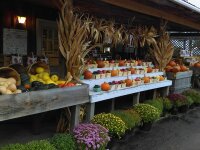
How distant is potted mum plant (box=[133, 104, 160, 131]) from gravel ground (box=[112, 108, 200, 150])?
0.17 m

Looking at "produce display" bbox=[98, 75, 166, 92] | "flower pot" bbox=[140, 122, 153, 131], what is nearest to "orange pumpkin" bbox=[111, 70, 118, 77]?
"produce display" bbox=[98, 75, 166, 92]

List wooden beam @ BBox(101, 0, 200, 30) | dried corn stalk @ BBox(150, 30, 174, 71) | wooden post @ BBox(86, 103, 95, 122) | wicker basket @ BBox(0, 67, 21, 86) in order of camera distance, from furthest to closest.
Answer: dried corn stalk @ BBox(150, 30, 174, 71) < wooden beam @ BBox(101, 0, 200, 30) < wooden post @ BBox(86, 103, 95, 122) < wicker basket @ BBox(0, 67, 21, 86)

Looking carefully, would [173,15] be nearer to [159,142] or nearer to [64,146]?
[159,142]

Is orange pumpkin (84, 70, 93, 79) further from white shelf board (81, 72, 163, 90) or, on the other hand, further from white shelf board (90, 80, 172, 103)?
white shelf board (90, 80, 172, 103)

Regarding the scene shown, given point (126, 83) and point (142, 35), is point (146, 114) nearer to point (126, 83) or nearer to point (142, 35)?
point (126, 83)

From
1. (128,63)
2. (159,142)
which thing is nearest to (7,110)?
(159,142)

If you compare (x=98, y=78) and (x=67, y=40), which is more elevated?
(x=67, y=40)

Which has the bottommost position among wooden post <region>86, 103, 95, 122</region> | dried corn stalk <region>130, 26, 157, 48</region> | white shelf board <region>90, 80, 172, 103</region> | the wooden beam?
wooden post <region>86, 103, 95, 122</region>

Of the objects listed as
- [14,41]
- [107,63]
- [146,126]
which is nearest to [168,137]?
[146,126]

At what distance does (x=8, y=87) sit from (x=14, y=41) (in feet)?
16.0

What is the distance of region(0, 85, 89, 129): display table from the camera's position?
4.04 metres

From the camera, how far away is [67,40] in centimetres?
553

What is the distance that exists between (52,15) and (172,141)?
5534 millimetres

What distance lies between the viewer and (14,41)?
8945 mm
